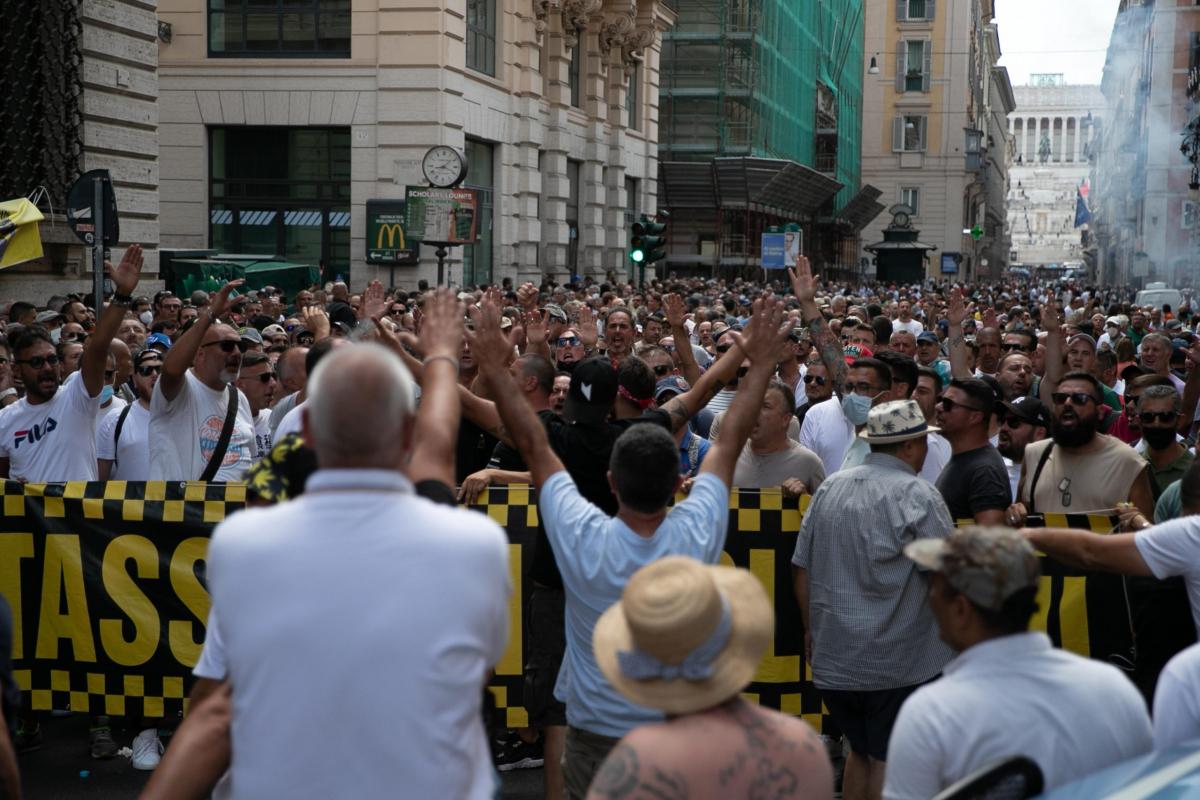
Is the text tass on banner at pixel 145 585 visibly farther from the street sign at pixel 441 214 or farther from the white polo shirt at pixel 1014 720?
the street sign at pixel 441 214

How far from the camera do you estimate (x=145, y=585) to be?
23.3ft

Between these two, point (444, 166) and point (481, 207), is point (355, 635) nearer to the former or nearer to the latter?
point (444, 166)

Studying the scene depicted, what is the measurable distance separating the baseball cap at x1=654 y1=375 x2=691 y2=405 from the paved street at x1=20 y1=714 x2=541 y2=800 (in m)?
2.89

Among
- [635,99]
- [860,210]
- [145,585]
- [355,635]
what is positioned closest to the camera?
[355,635]

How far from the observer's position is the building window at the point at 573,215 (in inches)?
1507

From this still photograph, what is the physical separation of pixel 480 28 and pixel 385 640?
3025 centimetres

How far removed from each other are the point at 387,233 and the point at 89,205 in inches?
654

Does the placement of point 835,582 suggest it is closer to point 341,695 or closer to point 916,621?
point 916,621

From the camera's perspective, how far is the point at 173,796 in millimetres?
3762

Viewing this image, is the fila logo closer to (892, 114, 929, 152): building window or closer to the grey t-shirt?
the grey t-shirt

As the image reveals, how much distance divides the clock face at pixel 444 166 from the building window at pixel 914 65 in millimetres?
72347

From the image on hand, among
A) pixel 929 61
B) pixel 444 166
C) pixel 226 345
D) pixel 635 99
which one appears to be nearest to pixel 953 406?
pixel 226 345

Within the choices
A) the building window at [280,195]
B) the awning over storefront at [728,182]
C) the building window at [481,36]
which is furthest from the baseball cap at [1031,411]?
the awning over storefront at [728,182]

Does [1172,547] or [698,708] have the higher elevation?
[1172,547]
